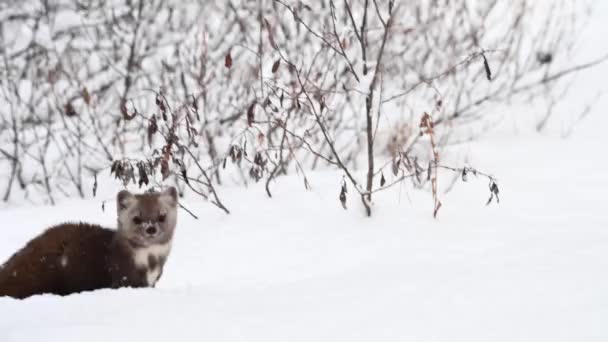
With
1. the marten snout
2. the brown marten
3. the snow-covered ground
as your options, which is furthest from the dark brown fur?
the snow-covered ground

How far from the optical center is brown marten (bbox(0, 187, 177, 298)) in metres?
4.46

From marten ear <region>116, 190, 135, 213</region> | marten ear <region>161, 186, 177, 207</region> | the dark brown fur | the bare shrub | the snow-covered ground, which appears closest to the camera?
the snow-covered ground

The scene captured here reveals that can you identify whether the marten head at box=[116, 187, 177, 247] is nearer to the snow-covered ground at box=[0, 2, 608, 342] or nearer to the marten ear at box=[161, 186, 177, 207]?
the marten ear at box=[161, 186, 177, 207]

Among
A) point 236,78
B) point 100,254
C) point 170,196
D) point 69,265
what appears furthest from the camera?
point 236,78

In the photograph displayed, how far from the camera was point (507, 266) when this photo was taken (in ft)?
14.0

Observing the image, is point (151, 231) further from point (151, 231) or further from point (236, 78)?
point (236, 78)

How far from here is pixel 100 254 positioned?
15.4 ft

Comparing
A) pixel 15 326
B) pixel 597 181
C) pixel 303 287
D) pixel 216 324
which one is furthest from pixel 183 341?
pixel 597 181

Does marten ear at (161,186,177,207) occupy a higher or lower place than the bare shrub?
lower

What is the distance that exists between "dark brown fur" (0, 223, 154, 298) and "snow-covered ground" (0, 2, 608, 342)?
31 centimetres

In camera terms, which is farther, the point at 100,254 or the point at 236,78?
the point at 236,78

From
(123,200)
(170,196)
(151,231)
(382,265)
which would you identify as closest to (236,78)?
(170,196)

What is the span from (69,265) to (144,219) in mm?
494

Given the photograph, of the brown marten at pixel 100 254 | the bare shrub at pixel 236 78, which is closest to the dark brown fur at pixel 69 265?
the brown marten at pixel 100 254
